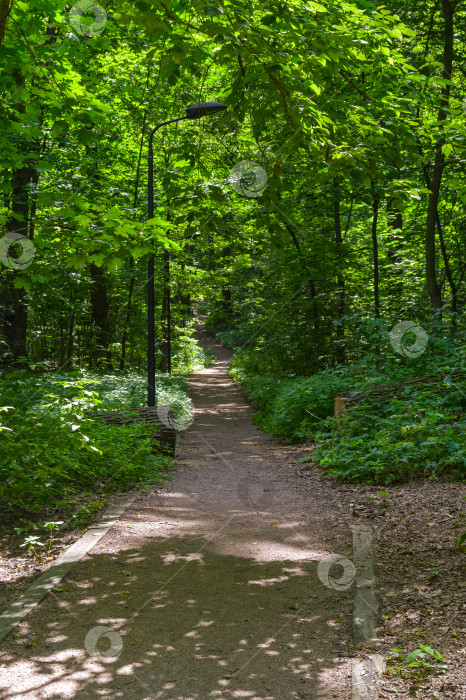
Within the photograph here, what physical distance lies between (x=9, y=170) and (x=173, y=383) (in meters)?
14.7

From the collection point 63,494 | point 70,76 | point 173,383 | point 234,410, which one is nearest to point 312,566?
point 63,494

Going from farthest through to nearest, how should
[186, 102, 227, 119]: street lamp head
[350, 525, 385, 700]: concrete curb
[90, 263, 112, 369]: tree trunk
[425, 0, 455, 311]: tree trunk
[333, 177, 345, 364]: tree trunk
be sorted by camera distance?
[90, 263, 112, 369]: tree trunk < [333, 177, 345, 364]: tree trunk < [425, 0, 455, 311]: tree trunk < [186, 102, 227, 119]: street lamp head < [350, 525, 385, 700]: concrete curb

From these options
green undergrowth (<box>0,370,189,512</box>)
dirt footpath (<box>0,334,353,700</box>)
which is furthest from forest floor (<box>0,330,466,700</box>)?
green undergrowth (<box>0,370,189,512</box>)

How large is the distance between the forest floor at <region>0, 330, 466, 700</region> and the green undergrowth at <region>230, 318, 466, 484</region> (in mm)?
510

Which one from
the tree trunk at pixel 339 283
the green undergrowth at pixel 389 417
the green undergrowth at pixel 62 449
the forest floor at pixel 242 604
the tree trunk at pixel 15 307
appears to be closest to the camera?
the forest floor at pixel 242 604

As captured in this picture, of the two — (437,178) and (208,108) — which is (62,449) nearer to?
(208,108)

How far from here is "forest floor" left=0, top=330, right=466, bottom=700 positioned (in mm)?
3404

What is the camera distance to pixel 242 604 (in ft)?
14.7

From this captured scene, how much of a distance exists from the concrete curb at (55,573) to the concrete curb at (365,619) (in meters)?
2.30

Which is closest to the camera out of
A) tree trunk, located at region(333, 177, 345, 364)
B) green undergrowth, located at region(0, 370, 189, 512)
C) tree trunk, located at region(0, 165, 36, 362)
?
green undergrowth, located at region(0, 370, 189, 512)

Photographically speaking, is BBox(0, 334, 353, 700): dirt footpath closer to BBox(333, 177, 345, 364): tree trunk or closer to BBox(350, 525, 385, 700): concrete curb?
BBox(350, 525, 385, 700): concrete curb


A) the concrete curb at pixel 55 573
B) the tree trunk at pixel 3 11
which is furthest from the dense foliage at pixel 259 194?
the concrete curb at pixel 55 573

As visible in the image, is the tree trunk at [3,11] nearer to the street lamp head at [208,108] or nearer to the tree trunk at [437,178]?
the street lamp head at [208,108]

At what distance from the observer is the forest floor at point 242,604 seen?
340cm
